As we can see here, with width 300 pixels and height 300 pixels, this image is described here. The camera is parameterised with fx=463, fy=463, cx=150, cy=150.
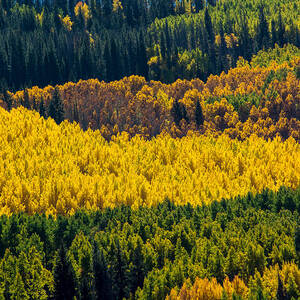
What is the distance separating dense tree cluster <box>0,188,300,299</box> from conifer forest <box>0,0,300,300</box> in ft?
0.62

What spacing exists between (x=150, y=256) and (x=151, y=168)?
188 ft

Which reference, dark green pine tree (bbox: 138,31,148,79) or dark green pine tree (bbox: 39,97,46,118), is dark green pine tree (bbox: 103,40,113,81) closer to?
dark green pine tree (bbox: 138,31,148,79)

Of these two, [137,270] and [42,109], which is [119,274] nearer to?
[137,270]

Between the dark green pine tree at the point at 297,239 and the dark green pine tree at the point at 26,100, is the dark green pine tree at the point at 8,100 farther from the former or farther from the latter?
the dark green pine tree at the point at 297,239

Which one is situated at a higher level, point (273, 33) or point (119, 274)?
point (273, 33)

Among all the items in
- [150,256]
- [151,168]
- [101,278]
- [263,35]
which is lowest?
[151,168]

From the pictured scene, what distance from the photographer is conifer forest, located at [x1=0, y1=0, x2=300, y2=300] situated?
51781 millimetres

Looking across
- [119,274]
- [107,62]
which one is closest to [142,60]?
[107,62]

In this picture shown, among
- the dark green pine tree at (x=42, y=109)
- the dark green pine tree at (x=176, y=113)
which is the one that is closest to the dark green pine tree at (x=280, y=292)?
the dark green pine tree at (x=176, y=113)

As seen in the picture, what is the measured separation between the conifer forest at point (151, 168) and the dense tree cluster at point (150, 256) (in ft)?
0.62

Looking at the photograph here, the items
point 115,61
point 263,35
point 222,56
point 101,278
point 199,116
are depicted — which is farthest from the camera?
point 263,35

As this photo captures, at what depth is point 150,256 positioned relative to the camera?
54.9 metres

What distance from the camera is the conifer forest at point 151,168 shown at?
51.8m

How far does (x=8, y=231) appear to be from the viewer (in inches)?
2470
